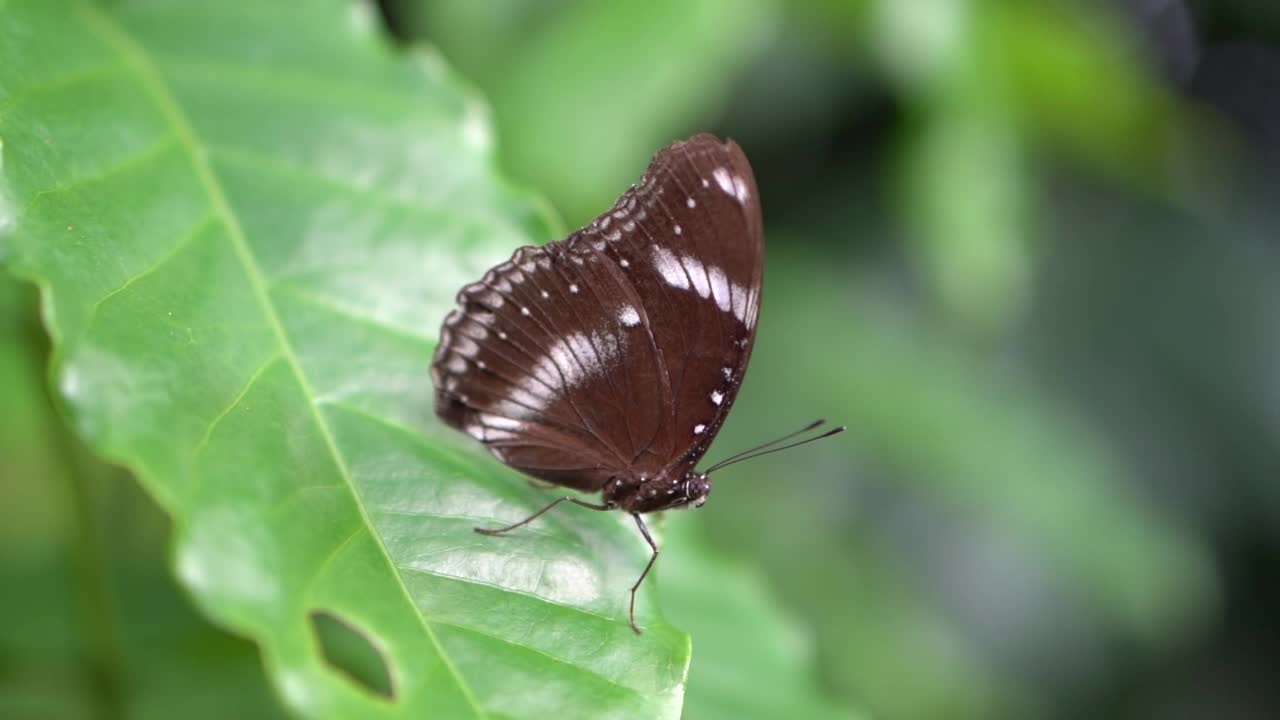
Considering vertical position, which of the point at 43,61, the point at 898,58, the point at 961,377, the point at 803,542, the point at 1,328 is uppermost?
the point at 898,58

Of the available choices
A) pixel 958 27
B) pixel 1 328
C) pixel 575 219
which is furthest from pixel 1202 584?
pixel 1 328

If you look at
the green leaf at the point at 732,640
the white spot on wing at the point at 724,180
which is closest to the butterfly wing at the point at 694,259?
the white spot on wing at the point at 724,180

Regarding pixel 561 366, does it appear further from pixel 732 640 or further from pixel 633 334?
pixel 732 640

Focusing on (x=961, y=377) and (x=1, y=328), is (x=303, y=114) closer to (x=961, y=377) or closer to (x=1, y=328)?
(x=1, y=328)

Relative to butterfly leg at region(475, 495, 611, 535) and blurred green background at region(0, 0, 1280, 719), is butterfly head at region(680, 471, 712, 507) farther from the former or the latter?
blurred green background at region(0, 0, 1280, 719)

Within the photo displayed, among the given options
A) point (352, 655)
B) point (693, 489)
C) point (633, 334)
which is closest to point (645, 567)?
point (693, 489)

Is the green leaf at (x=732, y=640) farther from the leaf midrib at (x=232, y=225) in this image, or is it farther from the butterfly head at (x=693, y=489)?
the leaf midrib at (x=232, y=225)
